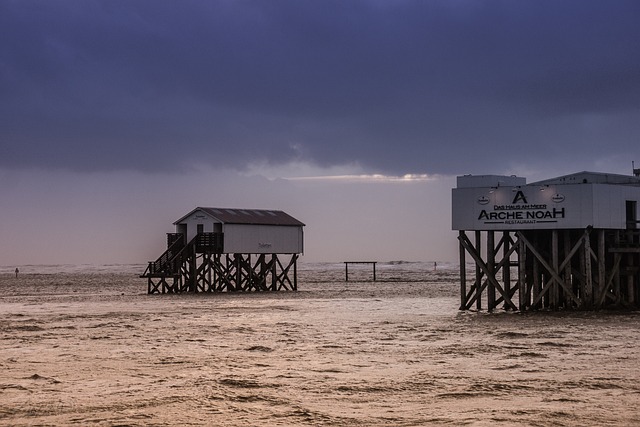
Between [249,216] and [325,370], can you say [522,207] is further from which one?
[249,216]

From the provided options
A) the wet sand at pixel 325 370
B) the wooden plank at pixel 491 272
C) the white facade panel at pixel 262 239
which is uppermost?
the white facade panel at pixel 262 239

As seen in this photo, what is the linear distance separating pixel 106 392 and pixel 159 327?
14.2 m

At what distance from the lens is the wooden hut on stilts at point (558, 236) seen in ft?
113

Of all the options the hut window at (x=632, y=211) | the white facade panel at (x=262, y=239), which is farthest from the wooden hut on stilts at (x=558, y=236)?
the white facade panel at (x=262, y=239)

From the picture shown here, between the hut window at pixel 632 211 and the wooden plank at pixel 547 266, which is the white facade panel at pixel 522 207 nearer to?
the wooden plank at pixel 547 266

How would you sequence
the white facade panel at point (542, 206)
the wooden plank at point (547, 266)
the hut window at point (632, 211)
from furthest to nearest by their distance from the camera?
the hut window at point (632, 211) → the wooden plank at point (547, 266) → the white facade panel at point (542, 206)

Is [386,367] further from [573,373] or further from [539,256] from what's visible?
[539,256]

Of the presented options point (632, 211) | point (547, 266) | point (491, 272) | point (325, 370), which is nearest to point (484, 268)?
point (491, 272)

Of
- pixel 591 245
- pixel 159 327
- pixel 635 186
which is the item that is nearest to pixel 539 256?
pixel 591 245

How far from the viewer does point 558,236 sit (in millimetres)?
37500

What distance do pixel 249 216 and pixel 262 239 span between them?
2.11 meters

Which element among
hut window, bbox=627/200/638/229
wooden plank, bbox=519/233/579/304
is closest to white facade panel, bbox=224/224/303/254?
wooden plank, bbox=519/233/579/304

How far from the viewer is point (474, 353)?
72.1 ft

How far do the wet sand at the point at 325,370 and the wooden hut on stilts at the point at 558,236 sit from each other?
1725mm
